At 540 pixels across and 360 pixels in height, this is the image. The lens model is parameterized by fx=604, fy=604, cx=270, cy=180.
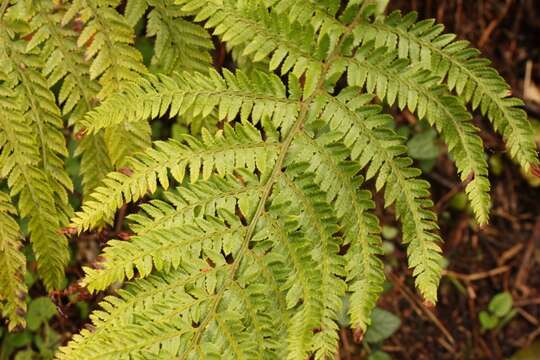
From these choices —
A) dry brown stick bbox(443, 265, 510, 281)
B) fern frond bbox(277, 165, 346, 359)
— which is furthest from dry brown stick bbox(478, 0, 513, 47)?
fern frond bbox(277, 165, 346, 359)

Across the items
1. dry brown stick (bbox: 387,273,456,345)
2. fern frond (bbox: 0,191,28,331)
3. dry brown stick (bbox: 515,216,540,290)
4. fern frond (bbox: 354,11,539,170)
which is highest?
fern frond (bbox: 354,11,539,170)

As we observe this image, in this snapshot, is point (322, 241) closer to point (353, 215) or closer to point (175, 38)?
point (353, 215)

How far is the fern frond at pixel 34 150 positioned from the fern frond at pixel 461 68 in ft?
3.49

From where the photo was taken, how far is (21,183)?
192 cm

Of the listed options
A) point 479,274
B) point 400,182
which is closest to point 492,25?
point 479,274

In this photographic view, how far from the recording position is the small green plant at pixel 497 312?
11.2 ft

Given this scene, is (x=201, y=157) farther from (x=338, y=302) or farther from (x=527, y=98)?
(x=527, y=98)

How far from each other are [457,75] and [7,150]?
1.43 m

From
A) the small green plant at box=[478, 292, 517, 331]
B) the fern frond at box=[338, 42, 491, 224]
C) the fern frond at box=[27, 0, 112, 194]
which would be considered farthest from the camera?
the small green plant at box=[478, 292, 517, 331]

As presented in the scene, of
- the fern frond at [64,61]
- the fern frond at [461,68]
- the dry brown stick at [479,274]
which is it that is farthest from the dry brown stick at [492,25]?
the fern frond at [64,61]

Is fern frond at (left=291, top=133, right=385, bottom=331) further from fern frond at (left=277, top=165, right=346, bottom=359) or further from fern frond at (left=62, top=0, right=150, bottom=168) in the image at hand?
fern frond at (left=62, top=0, right=150, bottom=168)

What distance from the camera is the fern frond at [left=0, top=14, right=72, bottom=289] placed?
1.90 meters

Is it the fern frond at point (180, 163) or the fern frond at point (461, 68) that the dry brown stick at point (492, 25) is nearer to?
the fern frond at point (461, 68)

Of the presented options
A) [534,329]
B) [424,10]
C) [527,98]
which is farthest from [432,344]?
[424,10]
